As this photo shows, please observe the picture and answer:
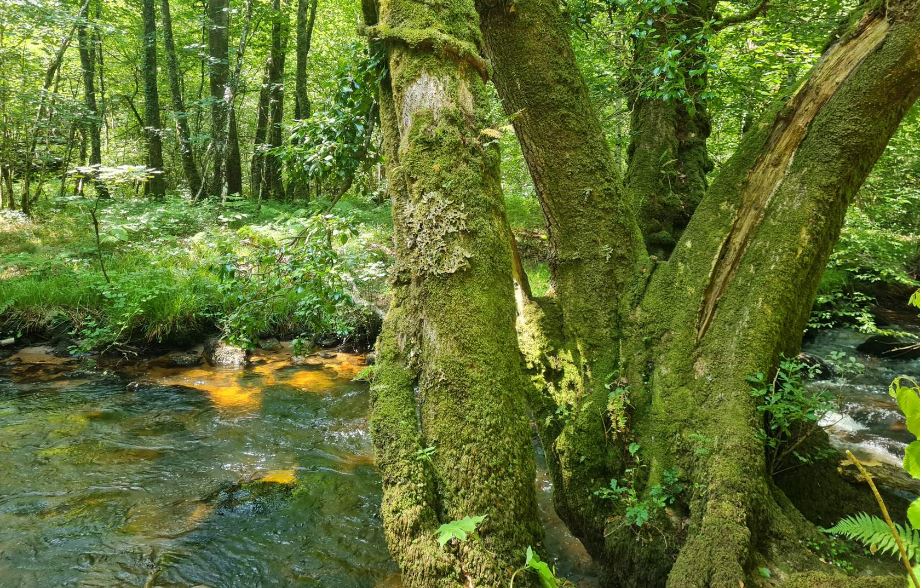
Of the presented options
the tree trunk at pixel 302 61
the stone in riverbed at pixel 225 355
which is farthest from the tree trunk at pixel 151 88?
the stone in riverbed at pixel 225 355

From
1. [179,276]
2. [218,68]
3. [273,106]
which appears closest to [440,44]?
[179,276]

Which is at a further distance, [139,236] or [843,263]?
[139,236]

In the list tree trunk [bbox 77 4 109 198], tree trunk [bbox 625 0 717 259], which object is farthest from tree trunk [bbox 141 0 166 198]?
tree trunk [bbox 625 0 717 259]

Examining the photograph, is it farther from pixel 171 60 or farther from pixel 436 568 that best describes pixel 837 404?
pixel 171 60

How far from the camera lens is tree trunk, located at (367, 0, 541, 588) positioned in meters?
1.93

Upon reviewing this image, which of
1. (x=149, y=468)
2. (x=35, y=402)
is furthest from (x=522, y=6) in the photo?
(x=35, y=402)

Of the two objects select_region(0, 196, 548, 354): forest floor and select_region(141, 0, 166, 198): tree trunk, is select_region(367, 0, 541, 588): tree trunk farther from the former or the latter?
select_region(141, 0, 166, 198): tree trunk

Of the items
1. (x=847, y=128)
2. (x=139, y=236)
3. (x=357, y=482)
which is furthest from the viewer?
(x=139, y=236)

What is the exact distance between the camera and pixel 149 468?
15.6 ft

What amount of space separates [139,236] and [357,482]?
8.65 m

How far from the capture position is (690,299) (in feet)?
10.3

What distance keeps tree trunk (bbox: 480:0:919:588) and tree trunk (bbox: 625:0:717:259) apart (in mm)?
1419

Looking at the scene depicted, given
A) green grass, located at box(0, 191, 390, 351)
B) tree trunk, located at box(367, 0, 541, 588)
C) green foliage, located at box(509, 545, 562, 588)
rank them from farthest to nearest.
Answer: green grass, located at box(0, 191, 390, 351), tree trunk, located at box(367, 0, 541, 588), green foliage, located at box(509, 545, 562, 588)

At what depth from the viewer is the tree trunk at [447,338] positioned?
1930 mm
